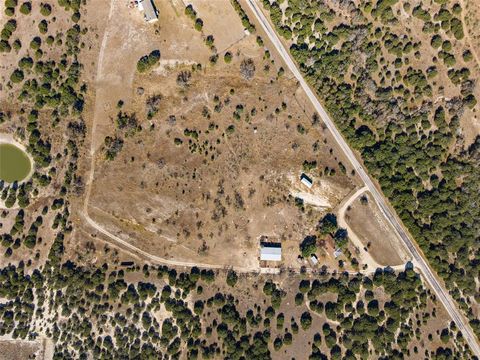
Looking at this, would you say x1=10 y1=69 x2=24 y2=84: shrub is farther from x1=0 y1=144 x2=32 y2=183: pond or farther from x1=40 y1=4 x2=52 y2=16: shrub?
x1=0 y1=144 x2=32 y2=183: pond

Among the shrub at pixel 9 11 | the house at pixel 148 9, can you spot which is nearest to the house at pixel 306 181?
the house at pixel 148 9

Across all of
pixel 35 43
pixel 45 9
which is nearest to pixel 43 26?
pixel 45 9

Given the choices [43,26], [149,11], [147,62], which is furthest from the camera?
[149,11]

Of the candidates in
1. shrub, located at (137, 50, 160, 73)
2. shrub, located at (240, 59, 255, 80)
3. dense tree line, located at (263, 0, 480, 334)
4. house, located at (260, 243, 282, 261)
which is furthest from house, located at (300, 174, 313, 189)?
shrub, located at (137, 50, 160, 73)

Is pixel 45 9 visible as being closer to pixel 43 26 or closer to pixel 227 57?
pixel 43 26

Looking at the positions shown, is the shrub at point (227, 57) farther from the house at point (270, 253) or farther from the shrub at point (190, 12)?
the house at point (270, 253)

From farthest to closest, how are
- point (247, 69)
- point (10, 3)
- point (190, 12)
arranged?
point (190, 12) < point (247, 69) < point (10, 3)
